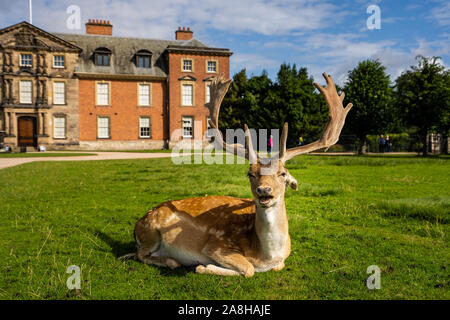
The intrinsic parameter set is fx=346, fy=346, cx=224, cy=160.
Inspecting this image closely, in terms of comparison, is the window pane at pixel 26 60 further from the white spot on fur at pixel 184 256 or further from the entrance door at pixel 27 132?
the white spot on fur at pixel 184 256

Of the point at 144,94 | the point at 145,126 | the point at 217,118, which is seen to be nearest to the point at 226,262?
the point at 217,118

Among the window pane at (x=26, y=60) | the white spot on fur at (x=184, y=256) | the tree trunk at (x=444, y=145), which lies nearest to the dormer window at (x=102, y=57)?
the window pane at (x=26, y=60)

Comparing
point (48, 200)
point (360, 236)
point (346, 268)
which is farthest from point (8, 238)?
point (360, 236)

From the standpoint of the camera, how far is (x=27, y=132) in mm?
41531

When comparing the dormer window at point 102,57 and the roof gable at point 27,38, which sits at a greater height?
the roof gable at point 27,38

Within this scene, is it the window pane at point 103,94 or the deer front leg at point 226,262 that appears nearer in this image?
the deer front leg at point 226,262

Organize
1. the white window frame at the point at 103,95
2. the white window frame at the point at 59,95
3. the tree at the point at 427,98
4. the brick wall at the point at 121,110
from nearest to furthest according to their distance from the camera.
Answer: the tree at the point at 427,98
the white window frame at the point at 59,95
the brick wall at the point at 121,110
the white window frame at the point at 103,95

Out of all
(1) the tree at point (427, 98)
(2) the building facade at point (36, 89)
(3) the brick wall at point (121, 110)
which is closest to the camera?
(1) the tree at point (427, 98)

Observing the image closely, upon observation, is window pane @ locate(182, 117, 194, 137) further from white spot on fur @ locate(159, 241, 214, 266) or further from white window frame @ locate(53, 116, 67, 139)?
white spot on fur @ locate(159, 241, 214, 266)

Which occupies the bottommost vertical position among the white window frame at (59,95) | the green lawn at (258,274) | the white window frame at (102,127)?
the green lawn at (258,274)

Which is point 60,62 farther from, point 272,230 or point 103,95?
point 272,230

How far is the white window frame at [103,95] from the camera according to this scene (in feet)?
143

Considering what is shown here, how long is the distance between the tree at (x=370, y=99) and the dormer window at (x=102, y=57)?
29455 millimetres

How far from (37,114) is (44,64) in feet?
19.7
